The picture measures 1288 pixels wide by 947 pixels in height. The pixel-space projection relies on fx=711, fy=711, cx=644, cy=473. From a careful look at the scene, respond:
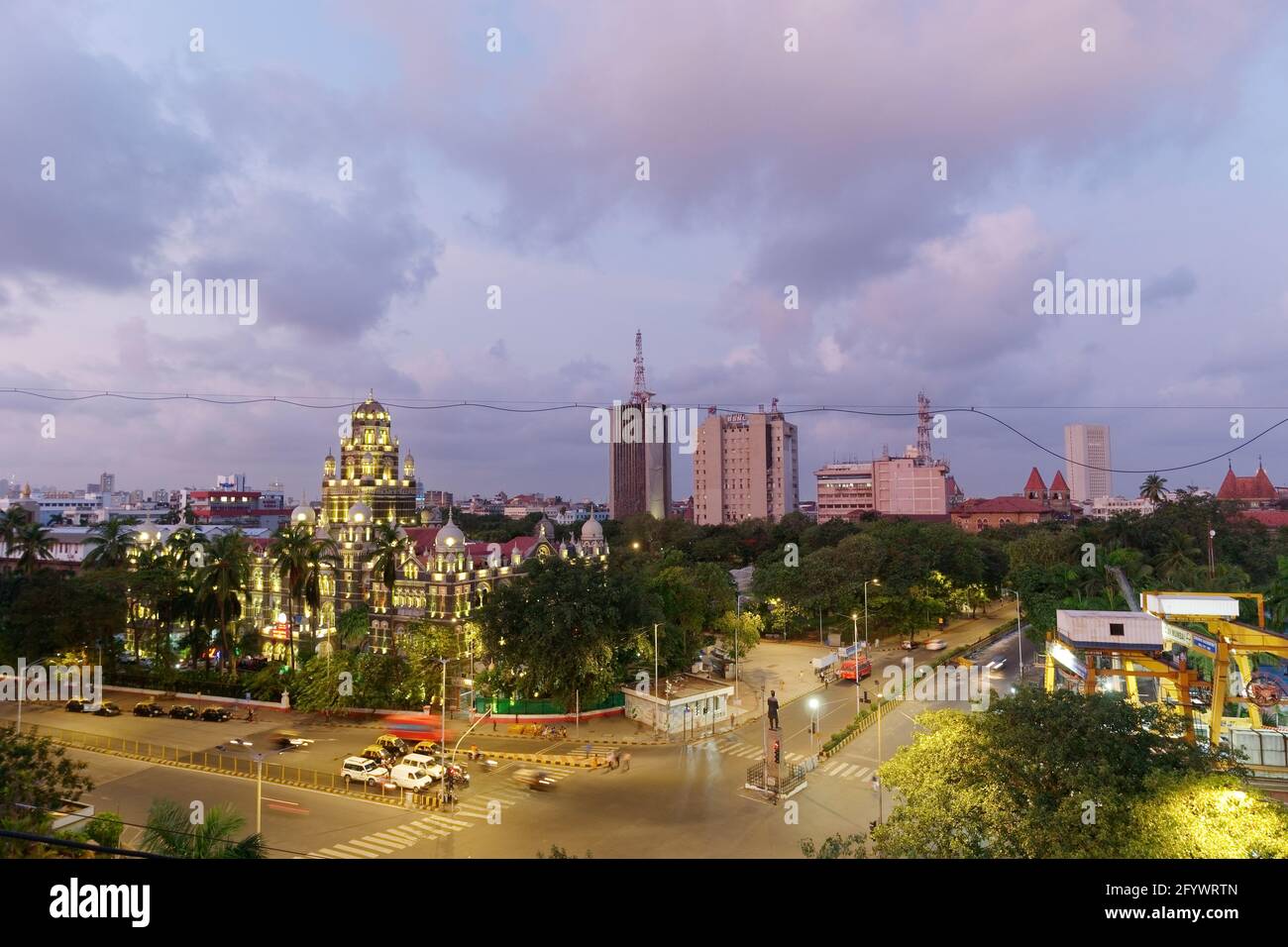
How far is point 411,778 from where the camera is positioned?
2783 cm

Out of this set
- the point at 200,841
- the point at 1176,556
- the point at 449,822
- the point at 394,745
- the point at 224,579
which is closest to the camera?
the point at 200,841

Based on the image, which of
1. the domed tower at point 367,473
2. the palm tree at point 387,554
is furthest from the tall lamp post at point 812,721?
the domed tower at point 367,473

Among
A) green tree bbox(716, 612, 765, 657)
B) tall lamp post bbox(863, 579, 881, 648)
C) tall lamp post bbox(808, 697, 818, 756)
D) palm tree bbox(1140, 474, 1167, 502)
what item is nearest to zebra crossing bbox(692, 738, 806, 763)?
tall lamp post bbox(808, 697, 818, 756)

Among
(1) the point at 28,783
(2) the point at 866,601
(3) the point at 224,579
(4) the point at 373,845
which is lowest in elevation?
(4) the point at 373,845

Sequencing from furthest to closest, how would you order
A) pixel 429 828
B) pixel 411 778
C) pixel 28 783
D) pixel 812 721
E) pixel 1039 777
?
pixel 812 721 → pixel 411 778 → pixel 429 828 → pixel 28 783 → pixel 1039 777

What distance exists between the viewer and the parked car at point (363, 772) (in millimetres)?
28484

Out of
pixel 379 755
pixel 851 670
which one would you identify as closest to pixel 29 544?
pixel 379 755

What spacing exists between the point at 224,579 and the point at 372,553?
336 inches

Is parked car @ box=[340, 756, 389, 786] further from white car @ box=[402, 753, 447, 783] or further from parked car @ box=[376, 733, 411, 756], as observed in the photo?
parked car @ box=[376, 733, 411, 756]

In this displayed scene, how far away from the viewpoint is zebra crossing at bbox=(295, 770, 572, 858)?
893 inches

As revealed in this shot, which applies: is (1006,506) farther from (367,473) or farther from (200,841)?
(200,841)

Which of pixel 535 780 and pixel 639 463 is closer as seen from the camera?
pixel 535 780

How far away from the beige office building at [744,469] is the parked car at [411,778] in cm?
12723
